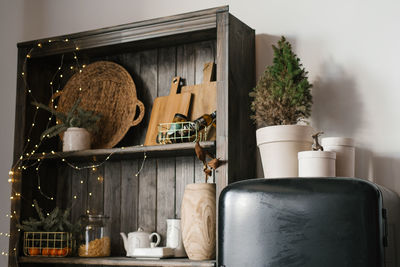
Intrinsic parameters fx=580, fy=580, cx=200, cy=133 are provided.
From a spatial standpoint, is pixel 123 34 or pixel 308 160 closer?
pixel 308 160

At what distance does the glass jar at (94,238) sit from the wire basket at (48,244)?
68 mm

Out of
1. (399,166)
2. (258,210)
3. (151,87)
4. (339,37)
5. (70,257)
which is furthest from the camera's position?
(151,87)

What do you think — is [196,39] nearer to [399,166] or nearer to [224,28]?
[224,28]

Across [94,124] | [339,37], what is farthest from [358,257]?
[94,124]

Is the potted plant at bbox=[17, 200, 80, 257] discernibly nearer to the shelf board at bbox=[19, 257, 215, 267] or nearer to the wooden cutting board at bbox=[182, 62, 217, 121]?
the shelf board at bbox=[19, 257, 215, 267]

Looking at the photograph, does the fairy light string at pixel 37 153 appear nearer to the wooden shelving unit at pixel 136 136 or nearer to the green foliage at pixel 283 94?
the wooden shelving unit at pixel 136 136

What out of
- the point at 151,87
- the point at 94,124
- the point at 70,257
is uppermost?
the point at 151,87

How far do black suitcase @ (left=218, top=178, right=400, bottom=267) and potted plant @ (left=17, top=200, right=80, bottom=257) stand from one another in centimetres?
98

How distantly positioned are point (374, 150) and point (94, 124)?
1.32m

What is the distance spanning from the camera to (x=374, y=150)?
2.34 metres

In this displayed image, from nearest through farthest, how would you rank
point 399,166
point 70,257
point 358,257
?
point 358,257 → point 399,166 → point 70,257

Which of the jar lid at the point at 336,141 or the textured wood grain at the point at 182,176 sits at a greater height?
the jar lid at the point at 336,141

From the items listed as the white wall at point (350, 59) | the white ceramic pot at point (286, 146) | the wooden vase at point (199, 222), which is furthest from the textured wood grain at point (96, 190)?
the white ceramic pot at point (286, 146)

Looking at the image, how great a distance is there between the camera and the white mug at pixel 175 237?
253 centimetres
